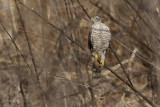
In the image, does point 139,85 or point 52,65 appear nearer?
point 52,65

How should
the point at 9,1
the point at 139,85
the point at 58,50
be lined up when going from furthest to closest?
1. the point at 139,85
2. the point at 58,50
3. the point at 9,1

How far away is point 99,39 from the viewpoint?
214cm

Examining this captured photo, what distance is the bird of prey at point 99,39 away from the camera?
2.01 meters

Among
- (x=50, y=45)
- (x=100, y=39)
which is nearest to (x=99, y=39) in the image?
(x=100, y=39)

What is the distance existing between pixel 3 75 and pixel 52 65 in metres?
0.55

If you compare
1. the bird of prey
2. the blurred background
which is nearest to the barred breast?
the bird of prey

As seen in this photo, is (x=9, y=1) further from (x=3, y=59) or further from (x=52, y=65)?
(x=52, y=65)

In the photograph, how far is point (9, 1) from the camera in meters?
2.05

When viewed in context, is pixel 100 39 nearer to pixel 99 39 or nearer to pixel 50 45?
pixel 99 39

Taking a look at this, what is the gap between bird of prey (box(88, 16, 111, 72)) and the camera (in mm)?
2014

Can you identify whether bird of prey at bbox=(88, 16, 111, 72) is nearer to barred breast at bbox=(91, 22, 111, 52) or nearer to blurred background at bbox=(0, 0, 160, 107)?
barred breast at bbox=(91, 22, 111, 52)

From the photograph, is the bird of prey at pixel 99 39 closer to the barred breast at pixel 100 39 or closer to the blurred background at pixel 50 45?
the barred breast at pixel 100 39

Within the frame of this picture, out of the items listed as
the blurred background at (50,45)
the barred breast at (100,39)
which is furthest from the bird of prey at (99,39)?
the blurred background at (50,45)

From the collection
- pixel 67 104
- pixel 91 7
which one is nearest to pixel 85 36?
pixel 91 7
